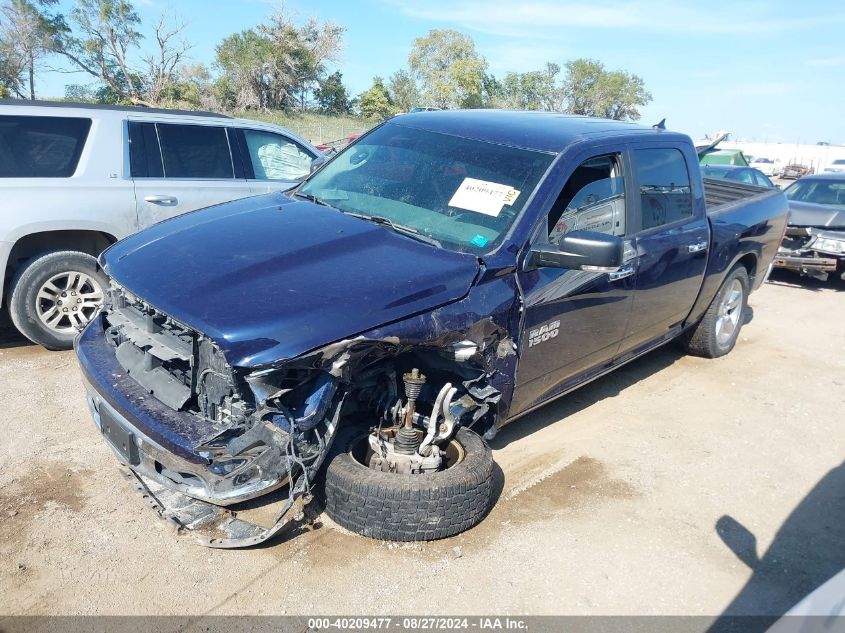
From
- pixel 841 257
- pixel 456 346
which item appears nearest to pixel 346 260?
pixel 456 346

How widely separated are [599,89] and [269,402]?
6896 cm

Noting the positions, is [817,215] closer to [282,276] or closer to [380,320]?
[380,320]

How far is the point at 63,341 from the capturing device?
5324 millimetres

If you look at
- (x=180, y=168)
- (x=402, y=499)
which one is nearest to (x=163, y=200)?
(x=180, y=168)

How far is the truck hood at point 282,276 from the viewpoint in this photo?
2.69 meters

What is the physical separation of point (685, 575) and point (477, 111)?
3.23 meters

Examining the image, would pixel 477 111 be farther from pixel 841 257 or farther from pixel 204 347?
pixel 841 257

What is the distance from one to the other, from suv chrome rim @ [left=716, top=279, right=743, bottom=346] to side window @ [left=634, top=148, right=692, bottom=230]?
1460mm

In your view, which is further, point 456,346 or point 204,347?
point 456,346

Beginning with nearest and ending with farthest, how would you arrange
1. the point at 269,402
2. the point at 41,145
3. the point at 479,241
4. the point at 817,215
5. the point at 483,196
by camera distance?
the point at 269,402, the point at 479,241, the point at 483,196, the point at 41,145, the point at 817,215

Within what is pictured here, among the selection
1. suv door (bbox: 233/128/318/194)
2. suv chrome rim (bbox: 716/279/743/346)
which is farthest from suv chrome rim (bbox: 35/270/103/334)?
suv chrome rim (bbox: 716/279/743/346)

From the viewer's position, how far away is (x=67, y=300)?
5340mm

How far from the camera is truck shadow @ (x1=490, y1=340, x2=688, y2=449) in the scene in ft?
15.0

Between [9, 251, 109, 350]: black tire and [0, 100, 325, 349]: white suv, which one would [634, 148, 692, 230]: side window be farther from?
[9, 251, 109, 350]: black tire
